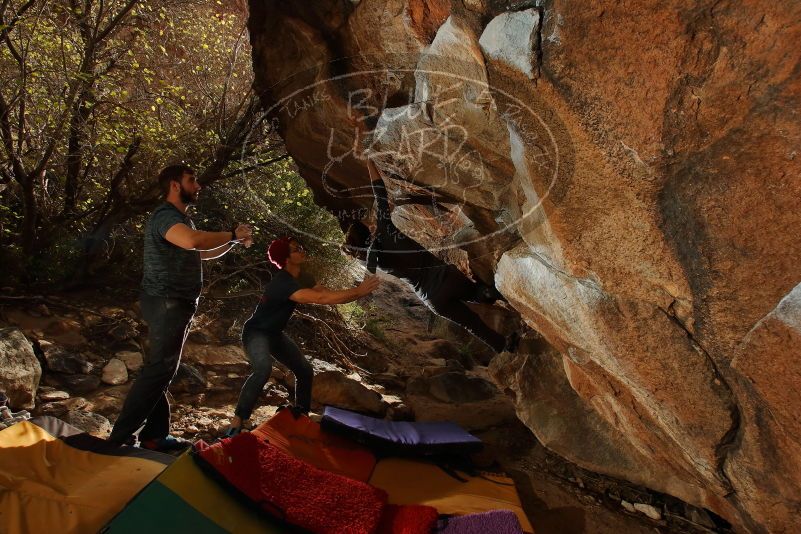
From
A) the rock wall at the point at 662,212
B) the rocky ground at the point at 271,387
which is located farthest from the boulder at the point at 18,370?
the rock wall at the point at 662,212

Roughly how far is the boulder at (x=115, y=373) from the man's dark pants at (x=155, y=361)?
2069 millimetres

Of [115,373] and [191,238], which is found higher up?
[191,238]

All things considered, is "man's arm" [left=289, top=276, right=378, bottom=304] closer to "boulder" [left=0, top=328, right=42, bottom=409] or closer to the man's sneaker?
the man's sneaker

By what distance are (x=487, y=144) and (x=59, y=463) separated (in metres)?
3.61

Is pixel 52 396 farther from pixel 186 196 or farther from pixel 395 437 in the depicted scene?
pixel 395 437

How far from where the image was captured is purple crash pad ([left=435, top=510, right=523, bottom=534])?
238 centimetres

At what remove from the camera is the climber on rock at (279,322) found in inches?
131

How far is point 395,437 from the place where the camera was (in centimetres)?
355

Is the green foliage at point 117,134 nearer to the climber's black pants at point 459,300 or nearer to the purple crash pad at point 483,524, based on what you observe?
the climber's black pants at point 459,300

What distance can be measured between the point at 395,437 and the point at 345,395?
148 cm

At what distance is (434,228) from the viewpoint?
6145 millimetres

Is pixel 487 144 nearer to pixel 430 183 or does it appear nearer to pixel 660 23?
pixel 430 183

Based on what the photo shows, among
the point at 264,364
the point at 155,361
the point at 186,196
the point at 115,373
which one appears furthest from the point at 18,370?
the point at 186,196

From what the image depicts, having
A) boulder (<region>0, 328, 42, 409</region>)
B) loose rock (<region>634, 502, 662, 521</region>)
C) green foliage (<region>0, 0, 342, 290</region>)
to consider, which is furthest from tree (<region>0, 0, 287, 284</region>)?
loose rock (<region>634, 502, 662, 521</region>)
